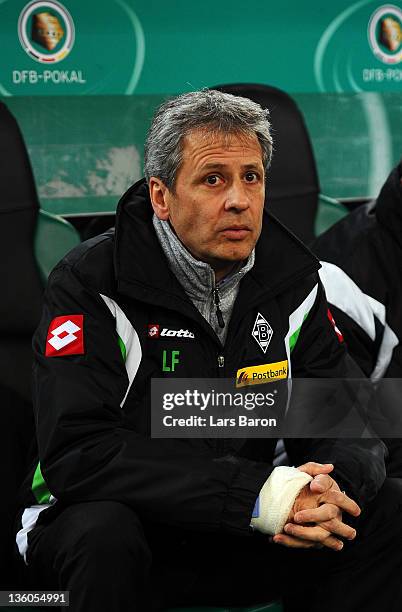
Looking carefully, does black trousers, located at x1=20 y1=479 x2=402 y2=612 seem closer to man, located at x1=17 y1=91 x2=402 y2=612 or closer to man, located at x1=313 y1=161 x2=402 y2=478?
Result: man, located at x1=17 y1=91 x2=402 y2=612

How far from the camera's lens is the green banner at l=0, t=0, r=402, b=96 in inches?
102

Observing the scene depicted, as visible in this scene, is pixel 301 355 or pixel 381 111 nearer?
pixel 301 355

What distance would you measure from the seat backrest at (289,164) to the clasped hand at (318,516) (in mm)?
1067

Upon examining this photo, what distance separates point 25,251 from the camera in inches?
97.0

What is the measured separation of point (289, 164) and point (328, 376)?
86 cm

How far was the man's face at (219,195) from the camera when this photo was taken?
2004 millimetres

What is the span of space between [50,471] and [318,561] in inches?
22.3

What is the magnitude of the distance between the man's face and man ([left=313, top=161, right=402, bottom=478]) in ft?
1.82

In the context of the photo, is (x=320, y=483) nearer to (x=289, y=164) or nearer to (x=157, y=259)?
(x=157, y=259)

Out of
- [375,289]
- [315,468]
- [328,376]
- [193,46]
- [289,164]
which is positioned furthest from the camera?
[289,164]

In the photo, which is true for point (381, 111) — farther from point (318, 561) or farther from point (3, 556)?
point (3, 556)

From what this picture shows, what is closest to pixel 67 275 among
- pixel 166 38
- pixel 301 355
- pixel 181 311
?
pixel 181 311

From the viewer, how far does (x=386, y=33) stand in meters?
2.87

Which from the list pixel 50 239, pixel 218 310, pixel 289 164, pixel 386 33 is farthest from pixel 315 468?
pixel 386 33
